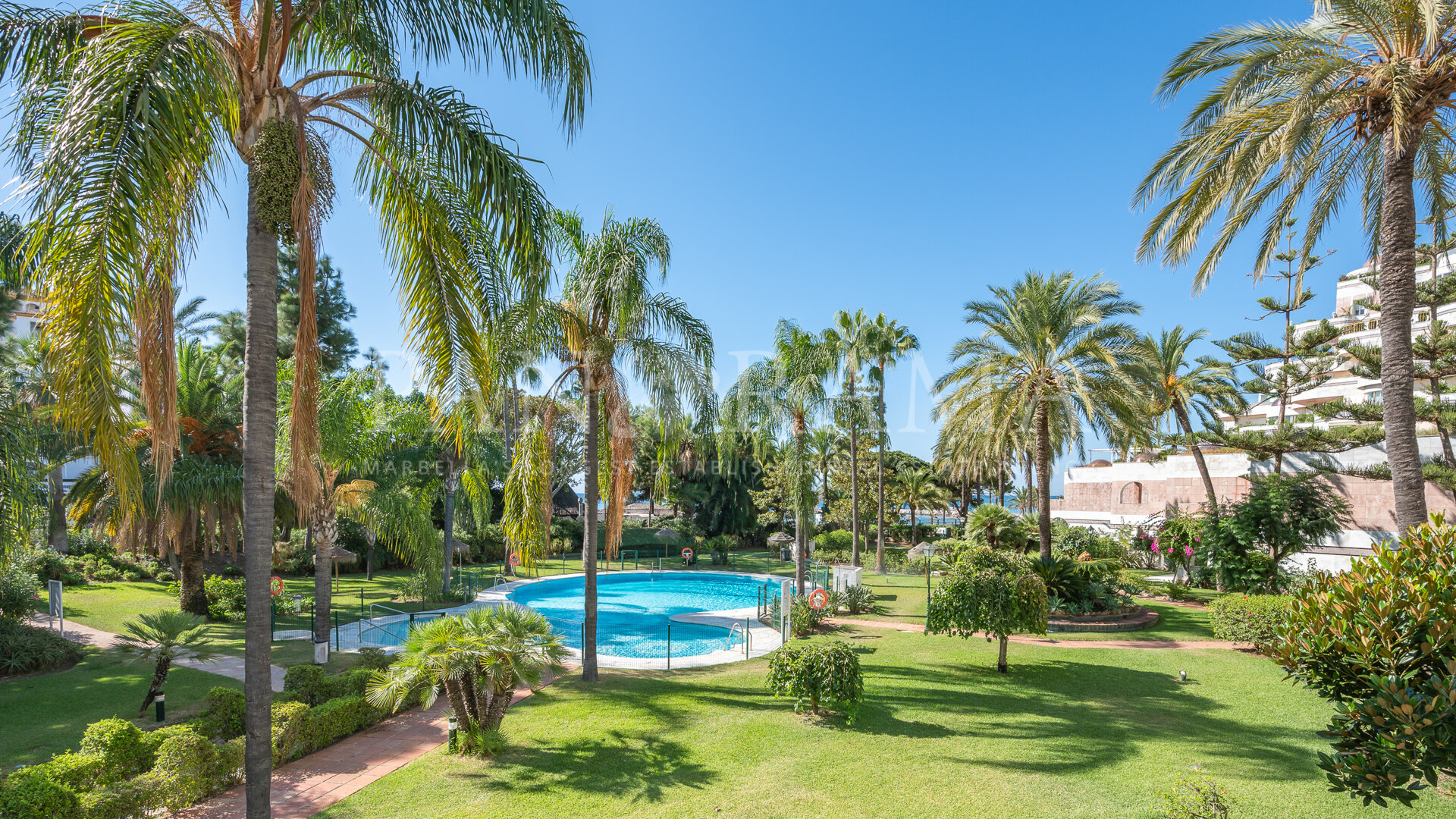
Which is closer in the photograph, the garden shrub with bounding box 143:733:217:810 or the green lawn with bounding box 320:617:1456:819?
the garden shrub with bounding box 143:733:217:810

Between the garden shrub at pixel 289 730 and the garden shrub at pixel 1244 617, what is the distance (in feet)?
50.0

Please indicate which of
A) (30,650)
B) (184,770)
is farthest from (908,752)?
(30,650)

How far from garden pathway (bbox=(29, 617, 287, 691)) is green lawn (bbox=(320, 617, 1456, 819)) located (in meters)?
5.25

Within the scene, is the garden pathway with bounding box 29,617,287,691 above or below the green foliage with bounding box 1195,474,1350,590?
below

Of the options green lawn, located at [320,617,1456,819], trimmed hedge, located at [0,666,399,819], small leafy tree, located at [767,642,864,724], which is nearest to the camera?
trimmed hedge, located at [0,666,399,819]

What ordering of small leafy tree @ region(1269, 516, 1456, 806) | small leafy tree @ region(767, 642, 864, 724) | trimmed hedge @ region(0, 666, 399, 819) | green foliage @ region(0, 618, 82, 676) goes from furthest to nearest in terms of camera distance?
green foliage @ region(0, 618, 82, 676) → small leafy tree @ region(767, 642, 864, 724) → trimmed hedge @ region(0, 666, 399, 819) → small leafy tree @ region(1269, 516, 1456, 806)

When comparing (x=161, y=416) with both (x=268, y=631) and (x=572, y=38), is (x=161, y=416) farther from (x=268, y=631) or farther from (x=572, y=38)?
(x=572, y=38)

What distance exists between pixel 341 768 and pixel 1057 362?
55.5ft

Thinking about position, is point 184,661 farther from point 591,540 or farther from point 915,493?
point 915,493

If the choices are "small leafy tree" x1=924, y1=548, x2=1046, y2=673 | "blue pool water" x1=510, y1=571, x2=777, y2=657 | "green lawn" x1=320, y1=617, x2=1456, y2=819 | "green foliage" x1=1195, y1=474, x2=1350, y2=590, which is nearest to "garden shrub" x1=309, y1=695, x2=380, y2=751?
"green lawn" x1=320, y1=617, x2=1456, y2=819

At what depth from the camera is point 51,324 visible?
4465mm

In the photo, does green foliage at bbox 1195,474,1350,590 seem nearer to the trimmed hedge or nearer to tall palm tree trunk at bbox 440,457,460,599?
the trimmed hedge

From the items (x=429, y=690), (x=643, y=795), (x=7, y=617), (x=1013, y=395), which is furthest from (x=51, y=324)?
(x=1013, y=395)

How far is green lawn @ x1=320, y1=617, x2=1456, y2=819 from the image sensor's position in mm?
6668
